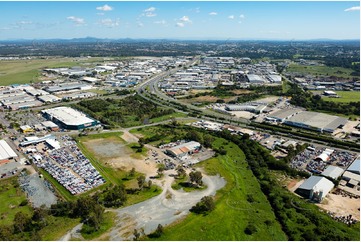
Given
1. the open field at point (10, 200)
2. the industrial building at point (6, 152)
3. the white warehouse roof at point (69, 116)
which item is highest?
the white warehouse roof at point (69, 116)

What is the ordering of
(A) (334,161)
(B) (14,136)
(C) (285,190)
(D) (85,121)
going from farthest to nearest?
1. (D) (85,121)
2. (B) (14,136)
3. (A) (334,161)
4. (C) (285,190)

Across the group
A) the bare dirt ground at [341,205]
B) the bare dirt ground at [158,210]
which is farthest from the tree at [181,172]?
the bare dirt ground at [341,205]

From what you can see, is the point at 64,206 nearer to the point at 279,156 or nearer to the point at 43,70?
the point at 279,156

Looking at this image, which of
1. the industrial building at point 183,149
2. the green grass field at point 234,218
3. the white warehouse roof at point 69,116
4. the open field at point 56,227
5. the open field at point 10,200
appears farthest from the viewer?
the white warehouse roof at point 69,116

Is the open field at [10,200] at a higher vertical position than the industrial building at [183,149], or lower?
lower

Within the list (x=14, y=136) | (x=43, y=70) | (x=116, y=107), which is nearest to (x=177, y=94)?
(x=116, y=107)

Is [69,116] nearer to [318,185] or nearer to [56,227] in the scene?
[56,227]

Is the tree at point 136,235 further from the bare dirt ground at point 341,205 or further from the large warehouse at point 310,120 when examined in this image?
the large warehouse at point 310,120
